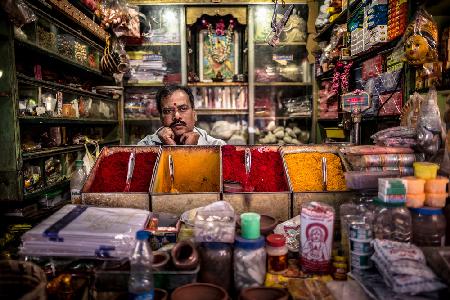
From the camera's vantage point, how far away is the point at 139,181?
1757mm

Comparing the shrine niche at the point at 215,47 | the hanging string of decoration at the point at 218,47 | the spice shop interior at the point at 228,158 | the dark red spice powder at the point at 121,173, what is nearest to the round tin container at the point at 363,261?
the spice shop interior at the point at 228,158

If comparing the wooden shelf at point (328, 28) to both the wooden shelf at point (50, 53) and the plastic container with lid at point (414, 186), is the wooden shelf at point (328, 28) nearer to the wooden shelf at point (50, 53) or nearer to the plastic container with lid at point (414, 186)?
the plastic container with lid at point (414, 186)

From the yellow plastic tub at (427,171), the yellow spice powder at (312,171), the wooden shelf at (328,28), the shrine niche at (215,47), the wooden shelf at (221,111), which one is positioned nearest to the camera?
the yellow plastic tub at (427,171)

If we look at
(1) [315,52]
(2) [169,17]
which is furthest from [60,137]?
(1) [315,52]

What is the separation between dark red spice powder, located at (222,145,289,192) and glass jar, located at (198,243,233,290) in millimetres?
657

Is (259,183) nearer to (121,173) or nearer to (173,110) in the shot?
(121,173)

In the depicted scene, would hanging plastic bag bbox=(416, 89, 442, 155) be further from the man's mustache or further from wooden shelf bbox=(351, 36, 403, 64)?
the man's mustache

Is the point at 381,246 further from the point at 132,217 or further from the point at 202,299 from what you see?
the point at 132,217

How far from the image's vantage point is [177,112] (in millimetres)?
2840

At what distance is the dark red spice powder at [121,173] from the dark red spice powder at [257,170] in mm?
445

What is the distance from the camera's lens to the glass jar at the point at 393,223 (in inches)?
43.9

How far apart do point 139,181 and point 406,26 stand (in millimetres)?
2069

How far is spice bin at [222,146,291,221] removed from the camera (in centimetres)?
157

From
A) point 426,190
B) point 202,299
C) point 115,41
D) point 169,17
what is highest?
point 169,17
